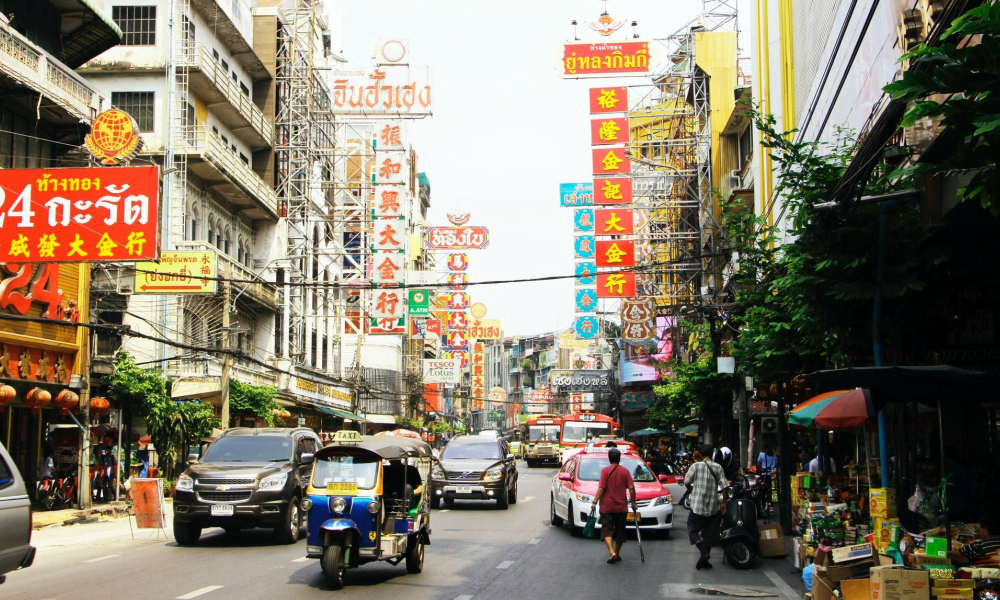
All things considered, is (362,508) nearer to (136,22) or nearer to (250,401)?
(250,401)

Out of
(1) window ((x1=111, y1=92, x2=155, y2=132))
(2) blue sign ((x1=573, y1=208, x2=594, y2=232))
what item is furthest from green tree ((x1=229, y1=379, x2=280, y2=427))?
(2) blue sign ((x1=573, y1=208, x2=594, y2=232))

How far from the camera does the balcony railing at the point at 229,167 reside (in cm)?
3562

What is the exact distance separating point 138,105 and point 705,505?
29.4 metres

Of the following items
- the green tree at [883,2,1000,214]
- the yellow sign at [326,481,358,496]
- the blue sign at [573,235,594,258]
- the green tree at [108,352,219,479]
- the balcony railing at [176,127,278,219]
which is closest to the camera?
the green tree at [883,2,1000,214]

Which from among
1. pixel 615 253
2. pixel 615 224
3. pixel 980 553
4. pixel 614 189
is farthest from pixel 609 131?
pixel 980 553

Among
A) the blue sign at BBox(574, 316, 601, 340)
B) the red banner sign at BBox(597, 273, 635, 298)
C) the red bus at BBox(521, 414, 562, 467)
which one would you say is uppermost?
the red banner sign at BBox(597, 273, 635, 298)

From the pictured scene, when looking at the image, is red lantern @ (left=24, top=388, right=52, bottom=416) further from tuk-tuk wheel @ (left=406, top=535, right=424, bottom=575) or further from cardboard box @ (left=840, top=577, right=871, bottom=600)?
cardboard box @ (left=840, top=577, right=871, bottom=600)

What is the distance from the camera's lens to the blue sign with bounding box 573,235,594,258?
44.3 m

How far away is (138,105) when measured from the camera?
36062 millimetres

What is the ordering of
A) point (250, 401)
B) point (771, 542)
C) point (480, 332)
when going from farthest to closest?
point (480, 332), point (250, 401), point (771, 542)

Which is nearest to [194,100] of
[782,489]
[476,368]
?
[782,489]

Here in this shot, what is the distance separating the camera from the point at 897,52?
13.5 metres

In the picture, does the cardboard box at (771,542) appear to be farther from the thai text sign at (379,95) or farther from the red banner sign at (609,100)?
the thai text sign at (379,95)

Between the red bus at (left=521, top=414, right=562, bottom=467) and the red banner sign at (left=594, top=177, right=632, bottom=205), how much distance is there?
24297 mm
